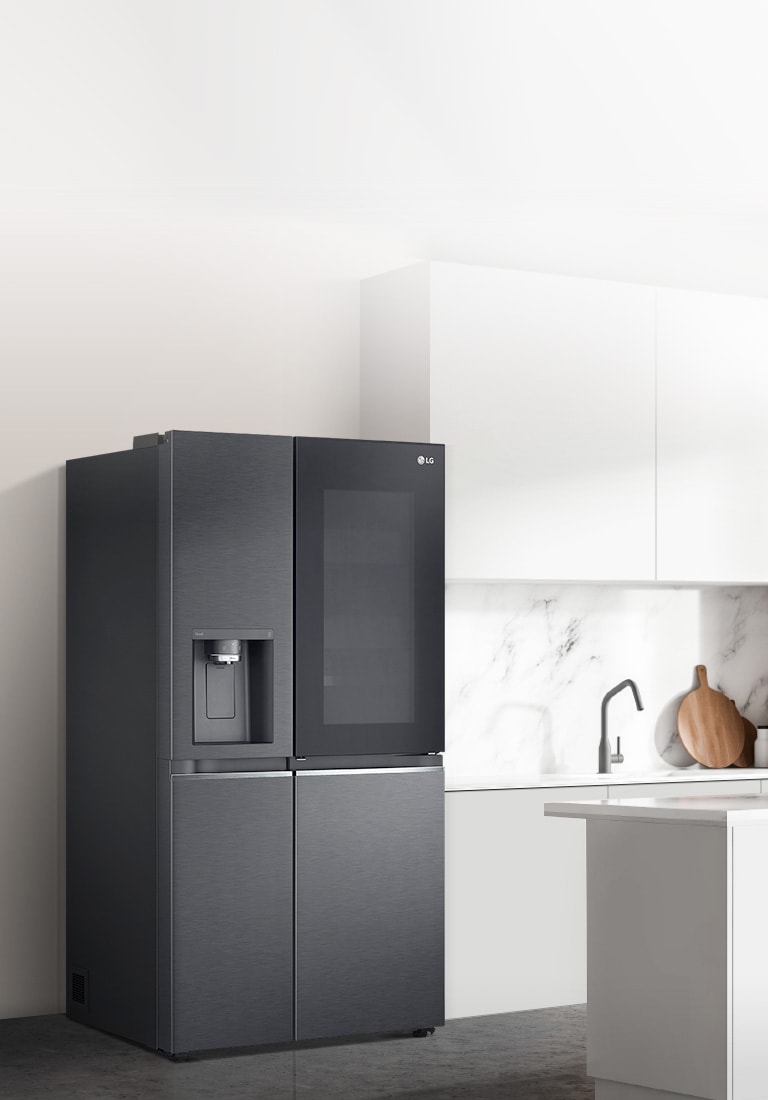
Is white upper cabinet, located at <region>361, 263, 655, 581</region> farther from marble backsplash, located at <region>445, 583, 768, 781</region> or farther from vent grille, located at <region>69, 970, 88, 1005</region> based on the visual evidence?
vent grille, located at <region>69, 970, 88, 1005</region>

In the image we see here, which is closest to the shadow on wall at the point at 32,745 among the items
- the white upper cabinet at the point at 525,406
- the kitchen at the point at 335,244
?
the kitchen at the point at 335,244

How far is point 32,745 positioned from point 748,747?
2547 mm

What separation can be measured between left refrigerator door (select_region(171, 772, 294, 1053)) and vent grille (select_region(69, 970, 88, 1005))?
0.51 m

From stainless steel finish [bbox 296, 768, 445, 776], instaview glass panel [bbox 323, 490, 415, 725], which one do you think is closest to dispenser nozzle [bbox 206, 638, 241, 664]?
instaview glass panel [bbox 323, 490, 415, 725]

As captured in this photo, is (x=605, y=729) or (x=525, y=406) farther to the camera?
(x=605, y=729)

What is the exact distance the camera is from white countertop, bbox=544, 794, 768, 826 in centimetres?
363

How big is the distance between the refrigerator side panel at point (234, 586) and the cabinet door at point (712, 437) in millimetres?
1475

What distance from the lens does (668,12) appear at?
535cm

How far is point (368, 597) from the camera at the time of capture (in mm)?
4672

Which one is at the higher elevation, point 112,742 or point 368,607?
point 368,607

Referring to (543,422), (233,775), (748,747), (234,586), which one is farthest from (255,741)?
(748,747)

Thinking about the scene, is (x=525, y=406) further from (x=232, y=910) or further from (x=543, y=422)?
(x=232, y=910)

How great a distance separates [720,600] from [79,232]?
2.60 metres

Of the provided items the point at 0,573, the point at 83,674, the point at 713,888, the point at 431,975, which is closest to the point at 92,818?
the point at 83,674
